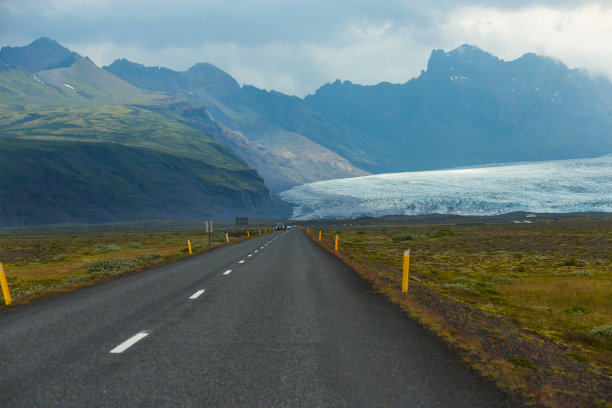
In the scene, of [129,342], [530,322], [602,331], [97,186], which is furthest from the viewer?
[97,186]

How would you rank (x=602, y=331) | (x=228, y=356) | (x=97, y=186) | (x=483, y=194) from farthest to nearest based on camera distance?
(x=97, y=186)
(x=483, y=194)
(x=602, y=331)
(x=228, y=356)

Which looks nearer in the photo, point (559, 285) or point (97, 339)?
point (97, 339)

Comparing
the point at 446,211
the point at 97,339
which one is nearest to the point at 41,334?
the point at 97,339

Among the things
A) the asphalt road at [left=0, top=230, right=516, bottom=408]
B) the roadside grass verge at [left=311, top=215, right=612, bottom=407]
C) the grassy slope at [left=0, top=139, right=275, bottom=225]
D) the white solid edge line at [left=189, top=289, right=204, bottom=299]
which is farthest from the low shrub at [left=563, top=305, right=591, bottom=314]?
the grassy slope at [left=0, top=139, right=275, bottom=225]

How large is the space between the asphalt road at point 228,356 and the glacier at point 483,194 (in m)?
147

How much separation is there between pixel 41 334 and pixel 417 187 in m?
177

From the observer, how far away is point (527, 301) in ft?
46.9

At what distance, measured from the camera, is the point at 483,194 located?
507 ft

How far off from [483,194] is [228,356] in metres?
Result: 161

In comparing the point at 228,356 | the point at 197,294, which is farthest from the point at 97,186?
the point at 228,356

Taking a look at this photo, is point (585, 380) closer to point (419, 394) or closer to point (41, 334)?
point (419, 394)

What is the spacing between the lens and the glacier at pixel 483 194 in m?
142

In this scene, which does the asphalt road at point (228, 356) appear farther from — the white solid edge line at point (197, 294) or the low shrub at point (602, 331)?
the low shrub at point (602, 331)

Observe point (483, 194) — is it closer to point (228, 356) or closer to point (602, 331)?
point (602, 331)
